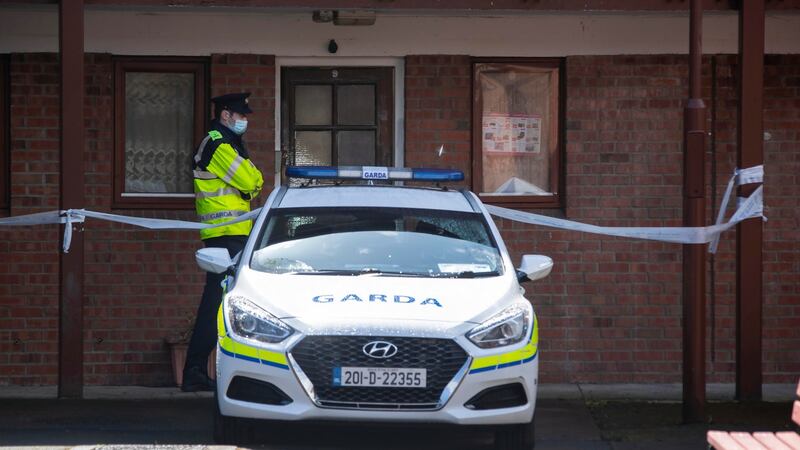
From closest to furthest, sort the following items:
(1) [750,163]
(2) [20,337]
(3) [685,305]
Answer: (3) [685,305] → (1) [750,163] → (2) [20,337]

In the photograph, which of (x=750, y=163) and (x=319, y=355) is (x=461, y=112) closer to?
(x=750, y=163)

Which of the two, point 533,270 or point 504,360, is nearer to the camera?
point 504,360

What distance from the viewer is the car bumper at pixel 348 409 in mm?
7086

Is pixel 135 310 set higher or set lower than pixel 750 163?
lower

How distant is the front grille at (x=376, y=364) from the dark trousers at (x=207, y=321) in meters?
2.82

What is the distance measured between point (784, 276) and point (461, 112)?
301 cm

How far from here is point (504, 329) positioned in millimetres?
7363

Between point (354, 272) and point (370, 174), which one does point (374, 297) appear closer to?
point (354, 272)

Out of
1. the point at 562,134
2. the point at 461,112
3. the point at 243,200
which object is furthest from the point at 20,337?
the point at 562,134

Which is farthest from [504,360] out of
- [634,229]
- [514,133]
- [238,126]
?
[514,133]

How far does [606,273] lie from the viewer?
37.2ft

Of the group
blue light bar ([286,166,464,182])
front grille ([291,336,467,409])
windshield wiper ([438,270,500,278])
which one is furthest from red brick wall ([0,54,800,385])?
front grille ([291,336,467,409])

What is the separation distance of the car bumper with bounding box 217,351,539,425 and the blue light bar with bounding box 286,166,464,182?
72.0 inches

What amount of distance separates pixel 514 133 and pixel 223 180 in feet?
9.26
